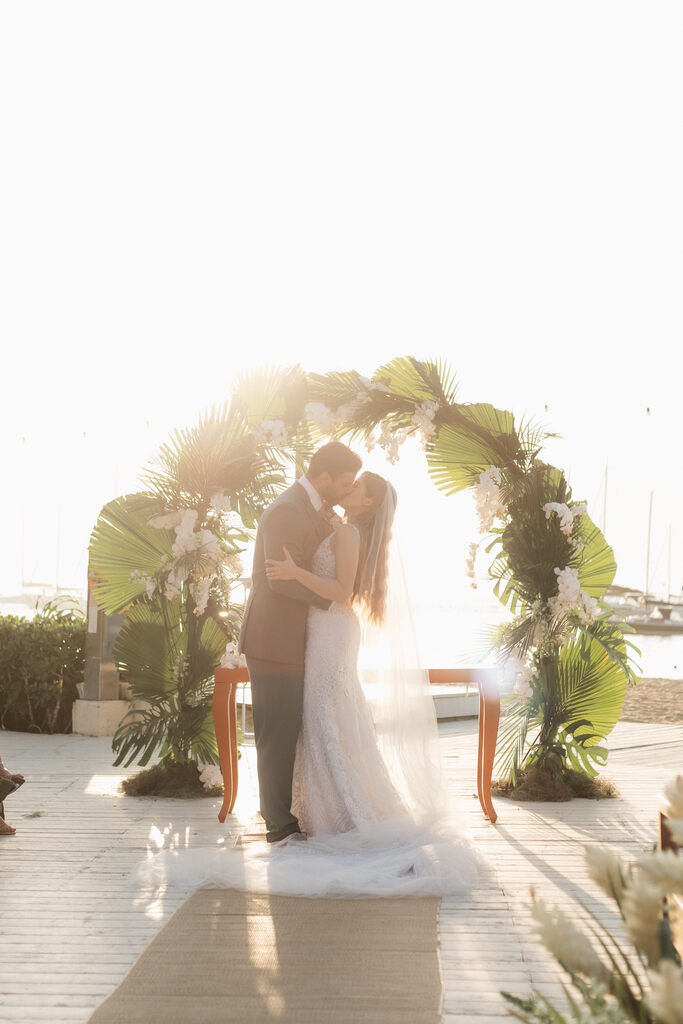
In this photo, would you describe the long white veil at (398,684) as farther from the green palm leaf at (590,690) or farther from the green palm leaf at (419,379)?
the green palm leaf at (590,690)

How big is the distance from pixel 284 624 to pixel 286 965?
2166mm

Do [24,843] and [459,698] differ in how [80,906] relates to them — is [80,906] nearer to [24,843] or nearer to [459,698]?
[24,843]

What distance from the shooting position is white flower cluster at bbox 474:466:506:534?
699 centimetres

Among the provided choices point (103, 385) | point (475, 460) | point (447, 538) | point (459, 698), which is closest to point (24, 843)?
point (447, 538)

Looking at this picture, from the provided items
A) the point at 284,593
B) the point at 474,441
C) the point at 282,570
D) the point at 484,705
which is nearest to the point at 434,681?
the point at 484,705

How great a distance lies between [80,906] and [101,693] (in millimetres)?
5895

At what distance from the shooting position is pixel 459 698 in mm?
14352

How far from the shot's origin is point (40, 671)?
10438mm

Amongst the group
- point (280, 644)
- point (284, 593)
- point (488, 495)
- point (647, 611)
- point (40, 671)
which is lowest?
point (647, 611)

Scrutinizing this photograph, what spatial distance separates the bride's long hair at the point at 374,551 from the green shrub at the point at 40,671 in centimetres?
536

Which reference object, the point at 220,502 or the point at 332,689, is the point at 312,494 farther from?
the point at 220,502

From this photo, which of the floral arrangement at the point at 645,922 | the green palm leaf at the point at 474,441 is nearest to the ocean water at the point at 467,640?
the green palm leaf at the point at 474,441

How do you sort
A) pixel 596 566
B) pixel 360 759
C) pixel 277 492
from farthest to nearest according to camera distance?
1. pixel 596 566
2. pixel 277 492
3. pixel 360 759

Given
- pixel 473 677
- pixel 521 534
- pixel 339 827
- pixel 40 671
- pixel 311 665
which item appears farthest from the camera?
pixel 40 671
